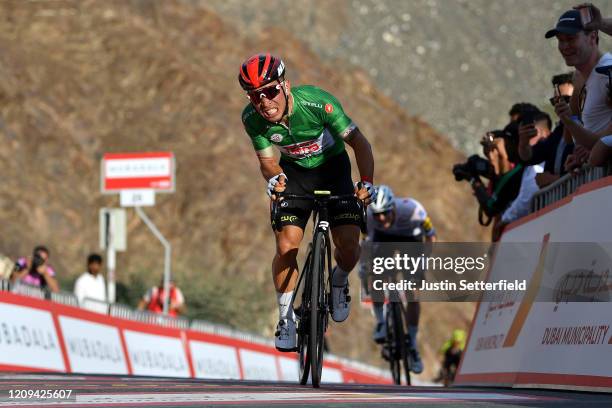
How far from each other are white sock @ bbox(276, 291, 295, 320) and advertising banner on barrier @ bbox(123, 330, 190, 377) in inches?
342

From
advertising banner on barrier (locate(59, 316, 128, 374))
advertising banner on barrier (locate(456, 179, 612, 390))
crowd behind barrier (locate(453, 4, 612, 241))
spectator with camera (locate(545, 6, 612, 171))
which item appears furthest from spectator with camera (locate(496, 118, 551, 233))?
advertising banner on barrier (locate(59, 316, 128, 374))

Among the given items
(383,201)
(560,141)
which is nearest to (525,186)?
(560,141)

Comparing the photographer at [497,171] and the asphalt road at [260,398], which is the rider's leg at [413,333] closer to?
the photographer at [497,171]

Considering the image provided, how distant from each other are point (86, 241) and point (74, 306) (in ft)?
80.1

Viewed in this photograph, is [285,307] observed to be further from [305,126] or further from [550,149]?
[550,149]

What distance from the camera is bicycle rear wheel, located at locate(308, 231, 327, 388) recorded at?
8805mm

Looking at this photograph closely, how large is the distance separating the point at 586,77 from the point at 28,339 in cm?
822

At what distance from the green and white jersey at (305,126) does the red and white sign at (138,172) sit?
14325 millimetres

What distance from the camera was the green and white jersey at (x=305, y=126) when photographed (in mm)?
8945

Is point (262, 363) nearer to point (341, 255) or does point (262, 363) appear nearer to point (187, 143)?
point (341, 255)

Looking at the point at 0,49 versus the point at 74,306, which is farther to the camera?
the point at 0,49

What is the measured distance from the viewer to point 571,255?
8.88 m

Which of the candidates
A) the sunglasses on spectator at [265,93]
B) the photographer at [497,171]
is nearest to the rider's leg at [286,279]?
the sunglasses on spectator at [265,93]

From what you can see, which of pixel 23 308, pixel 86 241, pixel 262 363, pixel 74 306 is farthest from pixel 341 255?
pixel 86 241
